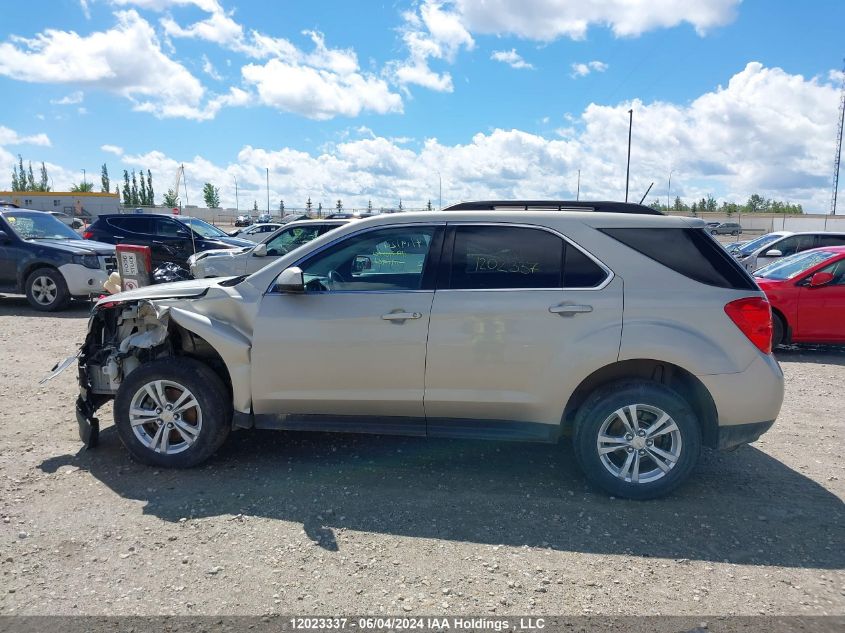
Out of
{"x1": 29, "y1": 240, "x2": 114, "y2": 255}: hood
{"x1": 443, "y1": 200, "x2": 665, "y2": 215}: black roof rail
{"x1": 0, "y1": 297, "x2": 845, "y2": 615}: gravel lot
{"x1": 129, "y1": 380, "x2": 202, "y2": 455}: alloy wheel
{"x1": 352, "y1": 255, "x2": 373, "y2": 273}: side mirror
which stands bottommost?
{"x1": 0, "y1": 297, "x2": 845, "y2": 615}: gravel lot

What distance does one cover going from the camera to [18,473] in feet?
14.4

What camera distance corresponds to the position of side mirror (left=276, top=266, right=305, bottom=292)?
411 centimetres

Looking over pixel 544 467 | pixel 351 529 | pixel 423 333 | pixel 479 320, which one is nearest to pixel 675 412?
pixel 544 467

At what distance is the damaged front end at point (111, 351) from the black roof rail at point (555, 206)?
2.38m

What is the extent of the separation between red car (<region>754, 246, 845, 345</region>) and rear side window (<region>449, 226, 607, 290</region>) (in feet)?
18.9

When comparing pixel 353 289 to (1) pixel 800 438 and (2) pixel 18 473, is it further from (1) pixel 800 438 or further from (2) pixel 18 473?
(1) pixel 800 438

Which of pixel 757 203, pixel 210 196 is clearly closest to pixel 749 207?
pixel 757 203

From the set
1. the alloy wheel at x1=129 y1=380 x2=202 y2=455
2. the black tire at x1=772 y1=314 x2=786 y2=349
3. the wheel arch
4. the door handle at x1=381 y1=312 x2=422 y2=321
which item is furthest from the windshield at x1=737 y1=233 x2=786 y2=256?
A: the alloy wheel at x1=129 y1=380 x2=202 y2=455

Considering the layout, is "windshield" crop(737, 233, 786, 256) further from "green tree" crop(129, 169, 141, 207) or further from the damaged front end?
"green tree" crop(129, 169, 141, 207)

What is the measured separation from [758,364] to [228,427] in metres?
3.56

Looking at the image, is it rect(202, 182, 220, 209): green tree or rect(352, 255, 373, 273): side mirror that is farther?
rect(202, 182, 220, 209): green tree

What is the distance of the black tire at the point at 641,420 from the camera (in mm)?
Answer: 3975

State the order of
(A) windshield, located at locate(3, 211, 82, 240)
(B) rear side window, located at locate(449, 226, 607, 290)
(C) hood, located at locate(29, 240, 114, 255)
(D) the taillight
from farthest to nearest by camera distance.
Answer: (A) windshield, located at locate(3, 211, 82, 240), (C) hood, located at locate(29, 240, 114, 255), (B) rear side window, located at locate(449, 226, 607, 290), (D) the taillight

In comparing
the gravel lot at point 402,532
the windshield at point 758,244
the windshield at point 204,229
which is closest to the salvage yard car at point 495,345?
the gravel lot at point 402,532
